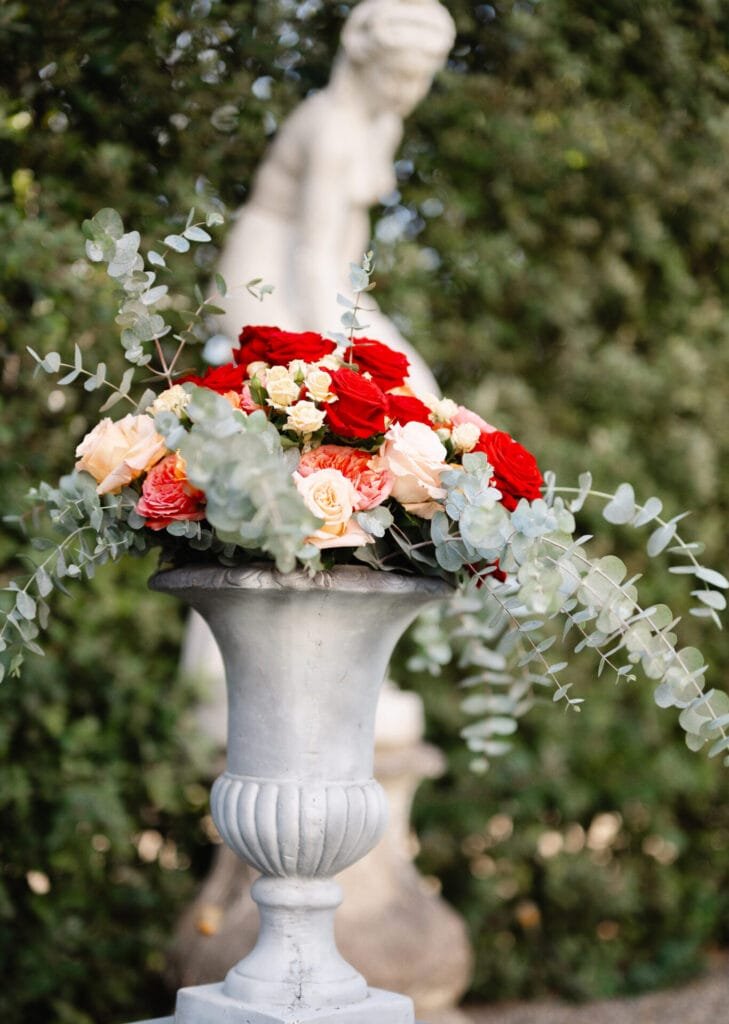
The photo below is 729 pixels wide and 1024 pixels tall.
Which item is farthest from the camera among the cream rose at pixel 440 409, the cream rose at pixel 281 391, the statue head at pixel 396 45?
the statue head at pixel 396 45

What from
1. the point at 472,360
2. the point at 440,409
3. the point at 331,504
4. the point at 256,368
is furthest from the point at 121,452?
the point at 472,360

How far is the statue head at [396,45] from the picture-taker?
9.77 feet

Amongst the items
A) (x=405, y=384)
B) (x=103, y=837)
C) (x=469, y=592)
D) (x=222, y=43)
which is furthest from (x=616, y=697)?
(x=405, y=384)

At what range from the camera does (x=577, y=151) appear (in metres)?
4.05

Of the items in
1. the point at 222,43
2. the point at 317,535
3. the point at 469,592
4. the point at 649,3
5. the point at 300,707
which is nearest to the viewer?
the point at 317,535

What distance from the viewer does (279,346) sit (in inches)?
67.9

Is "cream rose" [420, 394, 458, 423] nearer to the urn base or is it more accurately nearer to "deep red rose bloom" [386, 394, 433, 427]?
"deep red rose bloom" [386, 394, 433, 427]

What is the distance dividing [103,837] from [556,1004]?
1669 mm

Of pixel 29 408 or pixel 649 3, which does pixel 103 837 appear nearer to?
pixel 29 408

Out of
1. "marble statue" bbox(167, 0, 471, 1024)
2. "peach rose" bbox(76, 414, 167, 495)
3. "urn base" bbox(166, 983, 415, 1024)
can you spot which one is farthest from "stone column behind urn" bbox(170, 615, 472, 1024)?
"peach rose" bbox(76, 414, 167, 495)

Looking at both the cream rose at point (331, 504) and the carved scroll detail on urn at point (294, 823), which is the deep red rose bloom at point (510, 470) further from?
the carved scroll detail on urn at point (294, 823)

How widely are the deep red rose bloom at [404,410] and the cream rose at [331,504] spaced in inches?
6.1

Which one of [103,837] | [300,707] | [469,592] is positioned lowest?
[103,837]

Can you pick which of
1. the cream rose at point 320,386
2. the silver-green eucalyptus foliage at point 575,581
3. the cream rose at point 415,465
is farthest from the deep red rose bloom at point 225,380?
the silver-green eucalyptus foliage at point 575,581
